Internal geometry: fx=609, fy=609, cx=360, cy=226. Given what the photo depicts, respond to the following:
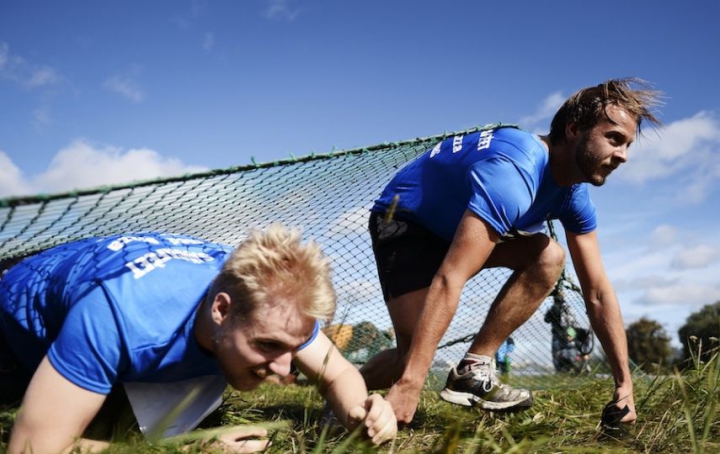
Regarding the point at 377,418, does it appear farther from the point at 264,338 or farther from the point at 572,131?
the point at 572,131

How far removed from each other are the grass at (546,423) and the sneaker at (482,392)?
0.22ft

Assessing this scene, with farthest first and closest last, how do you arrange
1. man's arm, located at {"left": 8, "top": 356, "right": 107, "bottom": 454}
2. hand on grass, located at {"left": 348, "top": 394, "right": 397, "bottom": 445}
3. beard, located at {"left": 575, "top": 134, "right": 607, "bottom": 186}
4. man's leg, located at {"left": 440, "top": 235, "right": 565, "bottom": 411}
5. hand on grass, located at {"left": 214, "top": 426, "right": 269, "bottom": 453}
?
1. beard, located at {"left": 575, "top": 134, "right": 607, "bottom": 186}
2. man's leg, located at {"left": 440, "top": 235, "right": 565, "bottom": 411}
3. hand on grass, located at {"left": 214, "top": 426, "right": 269, "bottom": 453}
4. hand on grass, located at {"left": 348, "top": 394, "right": 397, "bottom": 445}
5. man's arm, located at {"left": 8, "top": 356, "right": 107, "bottom": 454}

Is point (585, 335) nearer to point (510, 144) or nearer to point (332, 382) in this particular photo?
point (510, 144)

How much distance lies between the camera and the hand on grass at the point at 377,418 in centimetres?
198

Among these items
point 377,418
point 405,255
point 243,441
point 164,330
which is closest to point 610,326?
point 405,255

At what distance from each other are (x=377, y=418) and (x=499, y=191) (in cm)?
109

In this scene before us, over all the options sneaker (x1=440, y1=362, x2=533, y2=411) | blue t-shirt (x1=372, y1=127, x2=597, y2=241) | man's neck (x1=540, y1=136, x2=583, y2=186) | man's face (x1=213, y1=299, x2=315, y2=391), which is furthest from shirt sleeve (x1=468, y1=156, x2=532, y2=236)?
man's face (x1=213, y1=299, x2=315, y2=391)

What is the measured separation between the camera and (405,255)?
3213 millimetres

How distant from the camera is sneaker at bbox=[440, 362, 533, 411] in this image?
2.65 meters

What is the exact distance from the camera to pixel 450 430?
1.17 meters

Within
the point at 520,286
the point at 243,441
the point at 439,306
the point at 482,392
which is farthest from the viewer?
the point at 520,286

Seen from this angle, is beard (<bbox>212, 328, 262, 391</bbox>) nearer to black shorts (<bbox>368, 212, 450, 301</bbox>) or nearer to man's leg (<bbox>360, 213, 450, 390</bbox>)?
man's leg (<bbox>360, 213, 450, 390</bbox>)

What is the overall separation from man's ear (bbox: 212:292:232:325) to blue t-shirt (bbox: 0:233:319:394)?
0.18m

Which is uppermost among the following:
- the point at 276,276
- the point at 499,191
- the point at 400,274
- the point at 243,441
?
the point at 499,191
